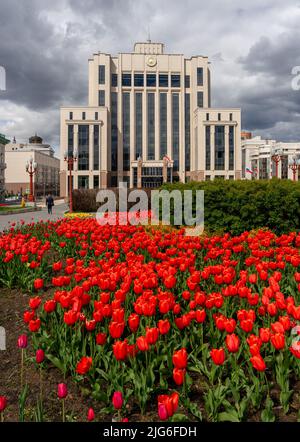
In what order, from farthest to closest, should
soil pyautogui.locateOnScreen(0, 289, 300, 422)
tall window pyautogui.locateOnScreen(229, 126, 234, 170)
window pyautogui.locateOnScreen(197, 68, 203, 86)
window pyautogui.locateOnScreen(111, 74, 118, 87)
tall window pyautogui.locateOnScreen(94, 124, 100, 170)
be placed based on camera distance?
1. window pyautogui.locateOnScreen(111, 74, 118, 87)
2. window pyautogui.locateOnScreen(197, 68, 203, 86)
3. tall window pyautogui.locateOnScreen(229, 126, 234, 170)
4. tall window pyautogui.locateOnScreen(94, 124, 100, 170)
5. soil pyautogui.locateOnScreen(0, 289, 300, 422)

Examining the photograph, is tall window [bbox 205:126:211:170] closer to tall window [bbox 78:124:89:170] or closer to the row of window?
the row of window

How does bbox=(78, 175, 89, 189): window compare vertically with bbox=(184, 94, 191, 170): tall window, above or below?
below

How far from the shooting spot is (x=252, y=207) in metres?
11.5

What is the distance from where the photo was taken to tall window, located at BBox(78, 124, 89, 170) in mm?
79312

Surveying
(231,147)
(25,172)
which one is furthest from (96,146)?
(25,172)

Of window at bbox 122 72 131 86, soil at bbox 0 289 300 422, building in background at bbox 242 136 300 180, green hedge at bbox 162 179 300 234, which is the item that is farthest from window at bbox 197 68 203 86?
soil at bbox 0 289 300 422

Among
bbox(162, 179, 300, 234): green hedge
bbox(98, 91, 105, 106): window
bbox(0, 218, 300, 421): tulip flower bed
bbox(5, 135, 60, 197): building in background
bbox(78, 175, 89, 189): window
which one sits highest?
bbox(98, 91, 105, 106): window

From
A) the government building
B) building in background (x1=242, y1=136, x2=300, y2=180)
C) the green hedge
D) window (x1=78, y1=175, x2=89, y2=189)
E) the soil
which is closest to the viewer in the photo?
the soil

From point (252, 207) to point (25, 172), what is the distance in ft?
355

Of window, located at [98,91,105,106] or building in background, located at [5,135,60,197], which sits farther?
building in background, located at [5,135,60,197]

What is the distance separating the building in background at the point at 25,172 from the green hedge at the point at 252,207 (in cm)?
8890

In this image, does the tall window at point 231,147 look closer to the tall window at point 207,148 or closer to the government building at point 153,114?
the government building at point 153,114

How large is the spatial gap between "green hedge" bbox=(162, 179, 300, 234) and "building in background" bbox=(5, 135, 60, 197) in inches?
3500
